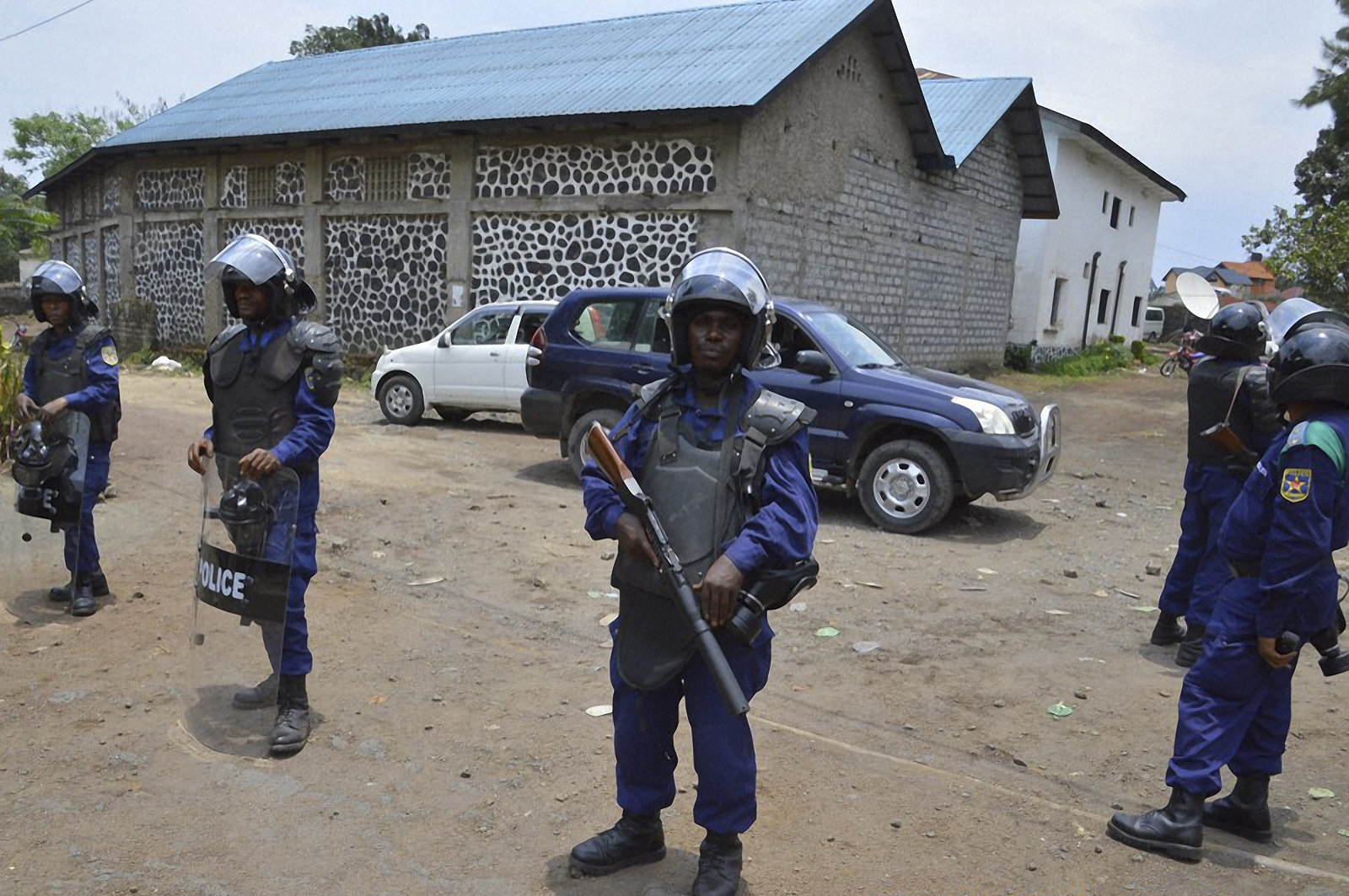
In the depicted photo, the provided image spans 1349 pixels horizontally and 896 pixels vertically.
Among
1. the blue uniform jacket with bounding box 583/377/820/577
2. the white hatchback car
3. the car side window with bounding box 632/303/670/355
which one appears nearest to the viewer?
the blue uniform jacket with bounding box 583/377/820/577

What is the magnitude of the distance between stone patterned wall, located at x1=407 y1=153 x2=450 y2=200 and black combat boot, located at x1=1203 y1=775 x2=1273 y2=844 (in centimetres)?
1474

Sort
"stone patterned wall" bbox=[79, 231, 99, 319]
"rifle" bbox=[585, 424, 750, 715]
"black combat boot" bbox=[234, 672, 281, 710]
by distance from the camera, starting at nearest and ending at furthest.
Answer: "rifle" bbox=[585, 424, 750, 715], "black combat boot" bbox=[234, 672, 281, 710], "stone patterned wall" bbox=[79, 231, 99, 319]

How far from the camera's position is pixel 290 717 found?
13.2ft

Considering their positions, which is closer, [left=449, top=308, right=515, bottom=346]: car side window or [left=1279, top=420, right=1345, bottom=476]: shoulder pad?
[left=1279, top=420, right=1345, bottom=476]: shoulder pad

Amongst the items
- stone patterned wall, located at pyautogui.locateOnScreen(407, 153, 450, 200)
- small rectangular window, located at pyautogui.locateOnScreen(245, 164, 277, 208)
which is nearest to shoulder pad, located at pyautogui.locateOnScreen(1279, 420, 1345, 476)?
stone patterned wall, located at pyautogui.locateOnScreen(407, 153, 450, 200)

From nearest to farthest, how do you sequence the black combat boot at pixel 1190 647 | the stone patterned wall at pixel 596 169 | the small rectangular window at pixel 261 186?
the black combat boot at pixel 1190 647, the stone patterned wall at pixel 596 169, the small rectangular window at pixel 261 186

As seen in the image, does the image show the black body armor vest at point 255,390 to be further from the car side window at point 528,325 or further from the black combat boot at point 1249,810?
the car side window at point 528,325

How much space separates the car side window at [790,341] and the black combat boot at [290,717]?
5090 millimetres

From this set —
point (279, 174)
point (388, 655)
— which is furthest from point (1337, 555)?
point (279, 174)

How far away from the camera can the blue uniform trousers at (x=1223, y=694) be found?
3404mm

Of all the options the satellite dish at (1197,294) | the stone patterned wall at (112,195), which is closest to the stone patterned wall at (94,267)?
the stone patterned wall at (112,195)

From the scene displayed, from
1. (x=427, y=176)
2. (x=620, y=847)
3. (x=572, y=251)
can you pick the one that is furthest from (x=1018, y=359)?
(x=620, y=847)

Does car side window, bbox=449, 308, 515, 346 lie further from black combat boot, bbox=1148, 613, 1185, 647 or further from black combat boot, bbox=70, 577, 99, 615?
black combat boot, bbox=1148, 613, 1185, 647

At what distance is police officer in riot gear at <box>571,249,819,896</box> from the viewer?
288cm
